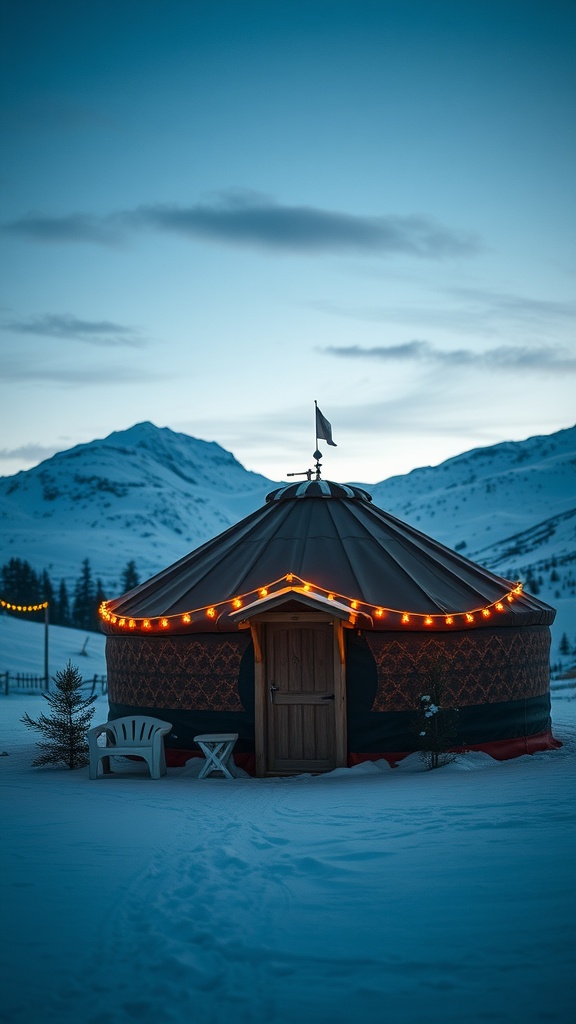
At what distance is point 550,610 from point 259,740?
3658 mm

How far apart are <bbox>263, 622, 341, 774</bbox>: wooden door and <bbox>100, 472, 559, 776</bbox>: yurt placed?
1 cm

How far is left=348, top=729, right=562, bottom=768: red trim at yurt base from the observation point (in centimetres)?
799

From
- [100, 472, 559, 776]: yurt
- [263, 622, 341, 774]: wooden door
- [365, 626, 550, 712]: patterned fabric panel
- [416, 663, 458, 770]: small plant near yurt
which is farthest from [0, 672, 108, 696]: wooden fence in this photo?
[416, 663, 458, 770]: small plant near yurt

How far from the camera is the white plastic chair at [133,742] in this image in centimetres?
766

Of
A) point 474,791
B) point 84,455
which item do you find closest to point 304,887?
point 474,791

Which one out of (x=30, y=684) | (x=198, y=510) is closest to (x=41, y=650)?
(x=30, y=684)

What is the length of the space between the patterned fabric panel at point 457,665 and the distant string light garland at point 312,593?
0.57 feet

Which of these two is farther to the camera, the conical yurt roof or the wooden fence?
the wooden fence

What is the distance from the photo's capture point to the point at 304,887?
428 cm

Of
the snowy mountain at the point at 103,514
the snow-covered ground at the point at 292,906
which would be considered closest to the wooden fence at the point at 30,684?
the snow-covered ground at the point at 292,906

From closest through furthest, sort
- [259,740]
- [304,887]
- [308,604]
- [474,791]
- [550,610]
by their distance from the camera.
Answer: [304,887]
[474,791]
[308,604]
[259,740]
[550,610]

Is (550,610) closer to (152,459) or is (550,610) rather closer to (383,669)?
(383,669)

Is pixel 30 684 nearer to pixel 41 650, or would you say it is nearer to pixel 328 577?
pixel 41 650

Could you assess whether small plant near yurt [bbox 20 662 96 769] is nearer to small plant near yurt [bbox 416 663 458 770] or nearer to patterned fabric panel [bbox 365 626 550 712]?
patterned fabric panel [bbox 365 626 550 712]
